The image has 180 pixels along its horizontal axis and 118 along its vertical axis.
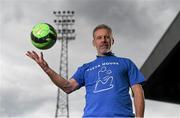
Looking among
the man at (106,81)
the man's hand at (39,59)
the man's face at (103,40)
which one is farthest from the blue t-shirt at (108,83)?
the man's hand at (39,59)

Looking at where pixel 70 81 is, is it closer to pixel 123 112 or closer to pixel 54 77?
pixel 54 77

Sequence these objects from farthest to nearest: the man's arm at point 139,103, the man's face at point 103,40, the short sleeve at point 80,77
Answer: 1. the short sleeve at point 80,77
2. the man's face at point 103,40
3. the man's arm at point 139,103

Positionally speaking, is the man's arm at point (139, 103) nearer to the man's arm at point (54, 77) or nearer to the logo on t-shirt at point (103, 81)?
the logo on t-shirt at point (103, 81)

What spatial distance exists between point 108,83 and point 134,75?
307 mm

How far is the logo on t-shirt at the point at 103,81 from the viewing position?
5.27m

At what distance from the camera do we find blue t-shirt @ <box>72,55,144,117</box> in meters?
5.15

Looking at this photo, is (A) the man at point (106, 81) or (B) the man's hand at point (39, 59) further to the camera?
(B) the man's hand at point (39, 59)

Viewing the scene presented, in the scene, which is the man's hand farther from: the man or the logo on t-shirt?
the logo on t-shirt

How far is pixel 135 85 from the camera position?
533cm

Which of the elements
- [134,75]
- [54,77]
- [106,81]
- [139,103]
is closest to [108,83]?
[106,81]

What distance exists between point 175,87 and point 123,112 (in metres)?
20.3

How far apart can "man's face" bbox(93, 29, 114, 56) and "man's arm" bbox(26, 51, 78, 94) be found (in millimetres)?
492

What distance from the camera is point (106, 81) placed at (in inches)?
209

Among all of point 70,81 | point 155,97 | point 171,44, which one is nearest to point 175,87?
point 155,97
